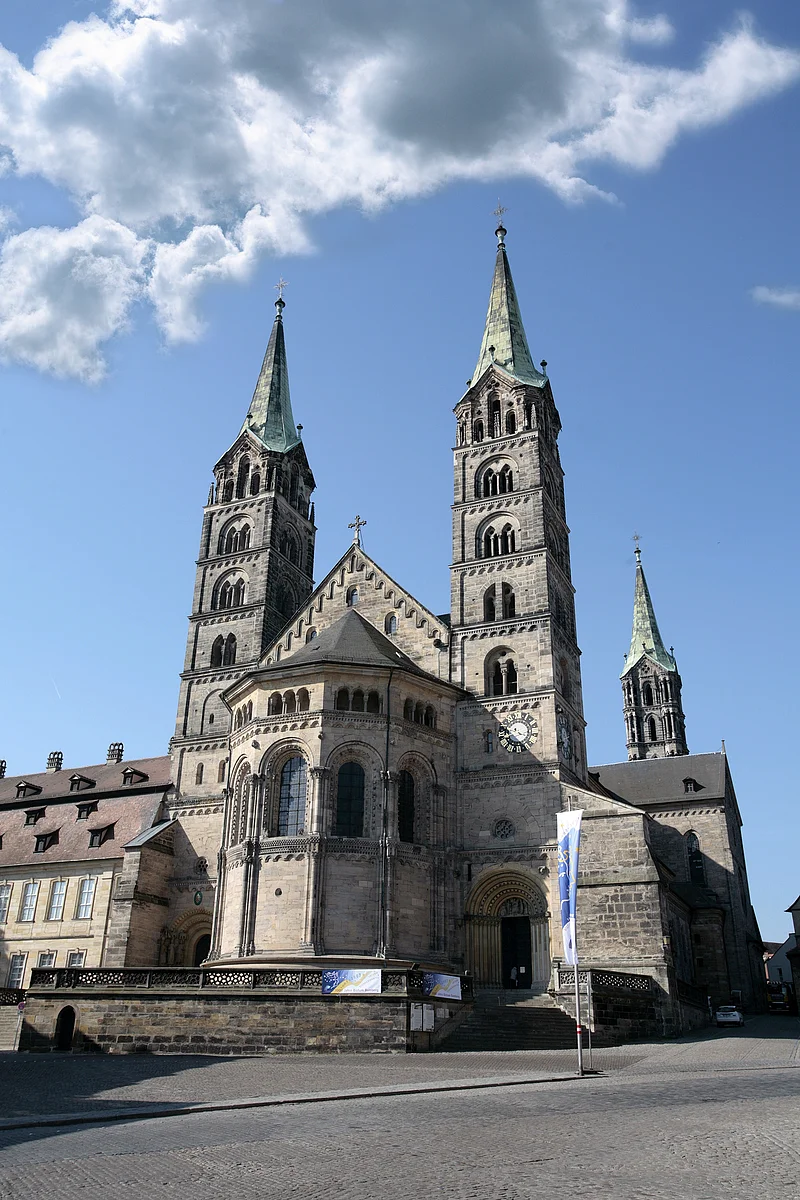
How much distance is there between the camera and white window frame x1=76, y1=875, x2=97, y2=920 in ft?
154

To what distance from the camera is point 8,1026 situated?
35.4 meters

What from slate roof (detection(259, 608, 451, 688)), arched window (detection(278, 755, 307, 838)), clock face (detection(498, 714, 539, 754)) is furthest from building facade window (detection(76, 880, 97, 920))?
clock face (detection(498, 714, 539, 754))

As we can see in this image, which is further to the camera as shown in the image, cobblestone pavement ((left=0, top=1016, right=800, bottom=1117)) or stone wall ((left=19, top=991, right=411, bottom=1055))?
stone wall ((left=19, top=991, right=411, bottom=1055))

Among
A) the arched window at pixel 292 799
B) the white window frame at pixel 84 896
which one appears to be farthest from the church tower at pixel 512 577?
the white window frame at pixel 84 896

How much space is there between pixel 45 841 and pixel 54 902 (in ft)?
13.1

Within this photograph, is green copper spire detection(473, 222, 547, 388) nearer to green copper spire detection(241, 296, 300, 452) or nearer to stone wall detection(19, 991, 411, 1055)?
green copper spire detection(241, 296, 300, 452)

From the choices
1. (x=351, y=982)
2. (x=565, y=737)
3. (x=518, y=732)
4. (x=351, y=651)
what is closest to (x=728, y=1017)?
(x=565, y=737)

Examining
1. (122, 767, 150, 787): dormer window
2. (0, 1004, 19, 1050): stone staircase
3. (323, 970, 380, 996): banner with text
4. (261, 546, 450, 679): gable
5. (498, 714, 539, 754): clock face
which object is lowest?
(0, 1004, 19, 1050): stone staircase

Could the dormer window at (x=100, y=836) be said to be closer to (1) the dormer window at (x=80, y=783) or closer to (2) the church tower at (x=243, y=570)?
(2) the church tower at (x=243, y=570)

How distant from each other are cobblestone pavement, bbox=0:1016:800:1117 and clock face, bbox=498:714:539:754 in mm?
13287

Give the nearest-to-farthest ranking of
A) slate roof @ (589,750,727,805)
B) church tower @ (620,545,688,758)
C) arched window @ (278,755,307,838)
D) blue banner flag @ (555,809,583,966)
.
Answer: blue banner flag @ (555,809,583,966) < arched window @ (278,755,307,838) < slate roof @ (589,750,727,805) < church tower @ (620,545,688,758)

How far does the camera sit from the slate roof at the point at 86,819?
48.8 metres

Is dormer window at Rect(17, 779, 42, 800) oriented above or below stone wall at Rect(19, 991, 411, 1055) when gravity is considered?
above

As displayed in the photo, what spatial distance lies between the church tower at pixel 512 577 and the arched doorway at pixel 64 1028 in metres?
18.4
